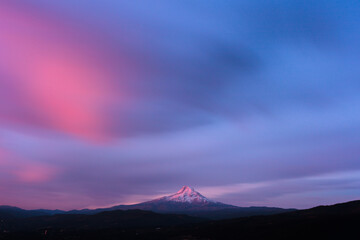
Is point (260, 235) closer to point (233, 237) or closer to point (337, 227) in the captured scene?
point (233, 237)

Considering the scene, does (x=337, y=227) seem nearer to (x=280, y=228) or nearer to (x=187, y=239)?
(x=280, y=228)

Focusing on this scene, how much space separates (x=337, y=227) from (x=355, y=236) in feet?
69.9

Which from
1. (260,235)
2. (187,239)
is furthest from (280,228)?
(187,239)

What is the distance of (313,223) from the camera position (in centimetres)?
18850

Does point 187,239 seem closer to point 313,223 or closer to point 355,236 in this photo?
point 313,223

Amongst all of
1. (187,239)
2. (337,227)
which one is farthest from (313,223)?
(187,239)

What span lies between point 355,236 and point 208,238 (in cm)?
8675

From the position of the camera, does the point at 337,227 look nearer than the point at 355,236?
No

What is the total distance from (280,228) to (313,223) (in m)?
20.8

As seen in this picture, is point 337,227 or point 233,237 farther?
point 233,237

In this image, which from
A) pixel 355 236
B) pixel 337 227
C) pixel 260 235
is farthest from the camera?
pixel 260 235

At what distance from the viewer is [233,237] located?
648ft

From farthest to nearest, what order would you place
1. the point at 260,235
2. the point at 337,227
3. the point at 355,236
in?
the point at 260,235 → the point at 337,227 → the point at 355,236

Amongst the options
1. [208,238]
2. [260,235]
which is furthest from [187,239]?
[260,235]
